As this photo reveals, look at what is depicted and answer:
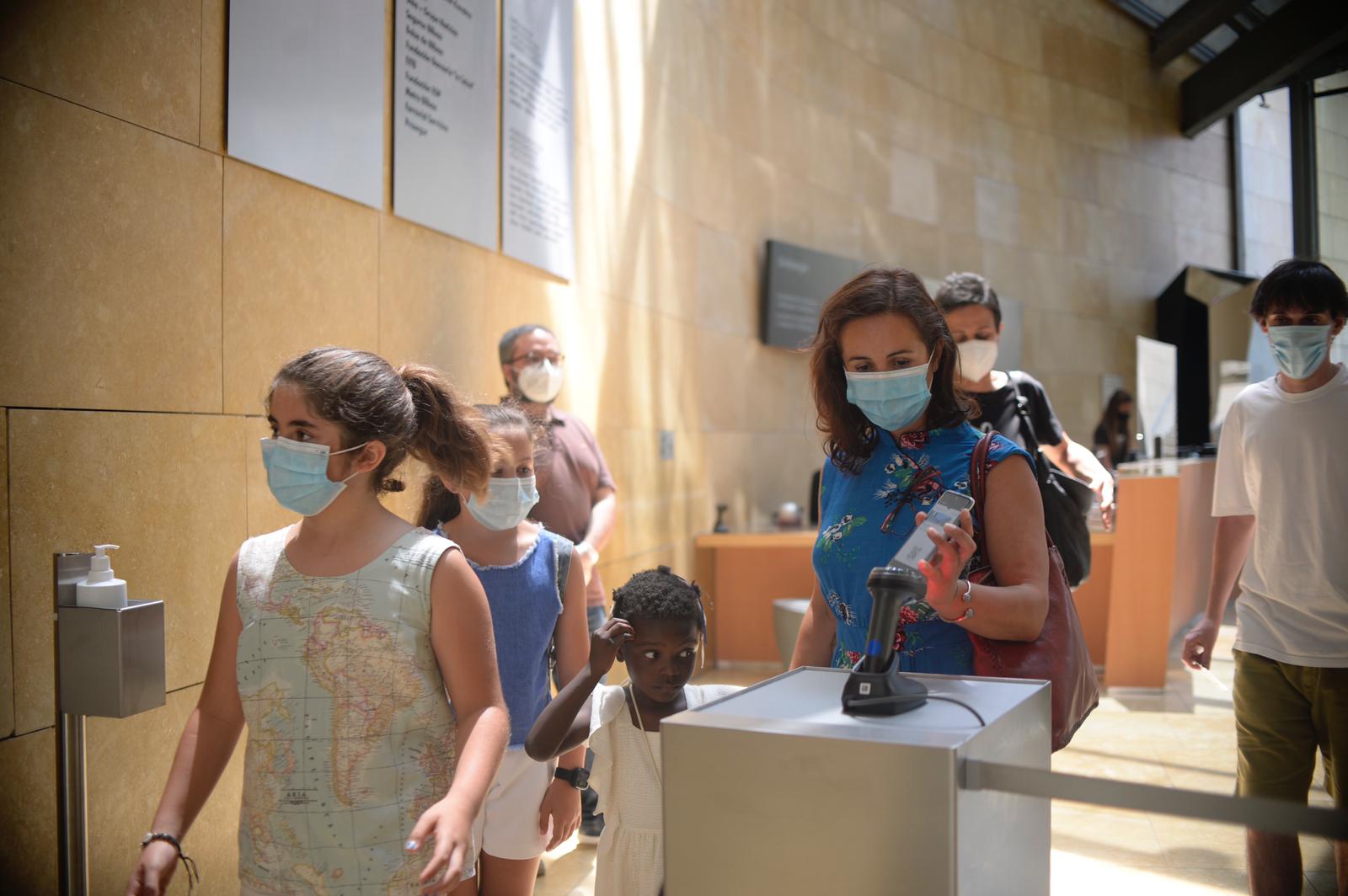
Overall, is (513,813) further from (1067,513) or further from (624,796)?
(1067,513)

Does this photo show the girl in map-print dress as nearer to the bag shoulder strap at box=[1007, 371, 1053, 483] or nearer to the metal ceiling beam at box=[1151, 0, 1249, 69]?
the bag shoulder strap at box=[1007, 371, 1053, 483]

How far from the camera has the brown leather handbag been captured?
1.61 metres

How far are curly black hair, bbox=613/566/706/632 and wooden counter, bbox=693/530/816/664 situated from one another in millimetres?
5065

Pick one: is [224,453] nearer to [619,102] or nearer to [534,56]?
[534,56]

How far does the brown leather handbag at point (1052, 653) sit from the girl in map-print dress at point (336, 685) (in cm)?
76

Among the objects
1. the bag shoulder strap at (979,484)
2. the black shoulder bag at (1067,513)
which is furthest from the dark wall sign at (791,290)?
the bag shoulder strap at (979,484)

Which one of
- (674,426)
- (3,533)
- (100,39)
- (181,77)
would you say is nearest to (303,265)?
(181,77)

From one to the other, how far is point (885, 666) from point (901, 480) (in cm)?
66

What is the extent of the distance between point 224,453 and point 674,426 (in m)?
4.15

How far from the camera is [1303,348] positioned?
2.57 meters

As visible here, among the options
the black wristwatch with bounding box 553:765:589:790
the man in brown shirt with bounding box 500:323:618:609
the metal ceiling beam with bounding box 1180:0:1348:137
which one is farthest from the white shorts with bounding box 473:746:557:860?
the metal ceiling beam with bounding box 1180:0:1348:137

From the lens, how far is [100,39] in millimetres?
2367

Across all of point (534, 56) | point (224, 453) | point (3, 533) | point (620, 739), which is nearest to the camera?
point (620, 739)

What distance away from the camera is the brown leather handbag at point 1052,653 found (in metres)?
1.61
